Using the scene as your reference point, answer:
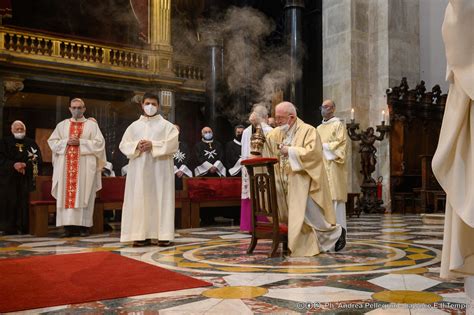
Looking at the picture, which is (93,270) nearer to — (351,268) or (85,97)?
(351,268)

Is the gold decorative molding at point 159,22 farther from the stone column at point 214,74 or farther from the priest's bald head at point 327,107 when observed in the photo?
the priest's bald head at point 327,107

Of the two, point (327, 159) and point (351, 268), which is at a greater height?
point (327, 159)

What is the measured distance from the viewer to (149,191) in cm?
579

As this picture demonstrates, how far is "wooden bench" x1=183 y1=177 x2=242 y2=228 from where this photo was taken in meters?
8.30

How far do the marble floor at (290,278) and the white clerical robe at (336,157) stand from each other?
1.78 ft

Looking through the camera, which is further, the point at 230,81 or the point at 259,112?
the point at 230,81

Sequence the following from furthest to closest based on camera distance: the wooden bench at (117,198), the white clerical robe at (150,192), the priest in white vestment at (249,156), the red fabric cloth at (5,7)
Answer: the red fabric cloth at (5,7), the wooden bench at (117,198), the priest in white vestment at (249,156), the white clerical robe at (150,192)

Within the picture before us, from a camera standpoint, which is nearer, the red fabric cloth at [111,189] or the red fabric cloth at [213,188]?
the red fabric cloth at [111,189]

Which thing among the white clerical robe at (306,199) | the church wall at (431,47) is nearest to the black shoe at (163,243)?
the white clerical robe at (306,199)

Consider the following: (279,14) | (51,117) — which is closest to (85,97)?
(51,117)

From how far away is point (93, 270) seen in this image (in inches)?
156

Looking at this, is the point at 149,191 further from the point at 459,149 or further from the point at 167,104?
the point at 167,104

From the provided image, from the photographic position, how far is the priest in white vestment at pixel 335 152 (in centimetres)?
575

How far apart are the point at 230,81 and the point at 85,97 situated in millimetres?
4432
